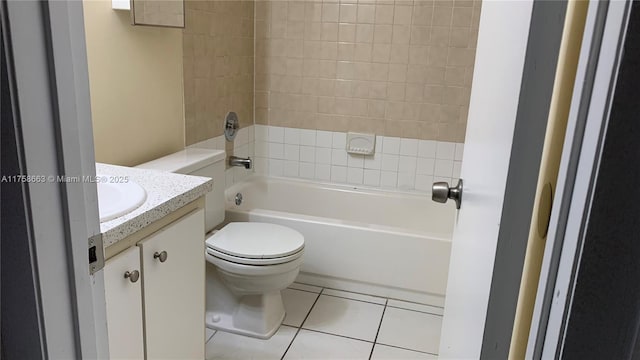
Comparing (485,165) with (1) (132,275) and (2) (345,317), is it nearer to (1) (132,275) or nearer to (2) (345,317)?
(1) (132,275)

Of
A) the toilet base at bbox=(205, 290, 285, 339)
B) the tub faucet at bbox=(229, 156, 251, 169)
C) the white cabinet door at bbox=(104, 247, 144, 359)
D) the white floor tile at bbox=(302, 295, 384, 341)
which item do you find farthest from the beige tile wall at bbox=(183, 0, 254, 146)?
the white cabinet door at bbox=(104, 247, 144, 359)

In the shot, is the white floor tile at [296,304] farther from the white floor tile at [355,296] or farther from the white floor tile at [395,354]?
the white floor tile at [395,354]

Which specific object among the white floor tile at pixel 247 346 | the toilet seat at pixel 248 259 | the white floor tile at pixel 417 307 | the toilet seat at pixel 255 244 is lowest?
the white floor tile at pixel 247 346

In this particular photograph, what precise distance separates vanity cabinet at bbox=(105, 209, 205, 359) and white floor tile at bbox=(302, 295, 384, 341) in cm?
76

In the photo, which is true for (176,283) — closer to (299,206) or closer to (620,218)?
(620,218)

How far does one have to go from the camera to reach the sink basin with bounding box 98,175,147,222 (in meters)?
1.27

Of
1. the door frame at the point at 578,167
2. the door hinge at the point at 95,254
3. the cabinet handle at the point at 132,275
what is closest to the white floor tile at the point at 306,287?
the cabinet handle at the point at 132,275

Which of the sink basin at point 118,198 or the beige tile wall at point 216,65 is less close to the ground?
the beige tile wall at point 216,65

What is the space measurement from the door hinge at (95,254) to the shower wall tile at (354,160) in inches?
90.0

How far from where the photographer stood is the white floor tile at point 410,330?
2.27 m

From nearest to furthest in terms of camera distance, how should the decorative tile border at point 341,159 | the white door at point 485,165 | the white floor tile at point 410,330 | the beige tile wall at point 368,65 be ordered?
the white door at point 485,165, the white floor tile at point 410,330, the beige tile wall at point 368,65, the decorative tile border at point 341,159

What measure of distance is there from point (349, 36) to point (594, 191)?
2.70m

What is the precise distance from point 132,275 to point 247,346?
1.05 metres

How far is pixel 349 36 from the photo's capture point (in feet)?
9.89
